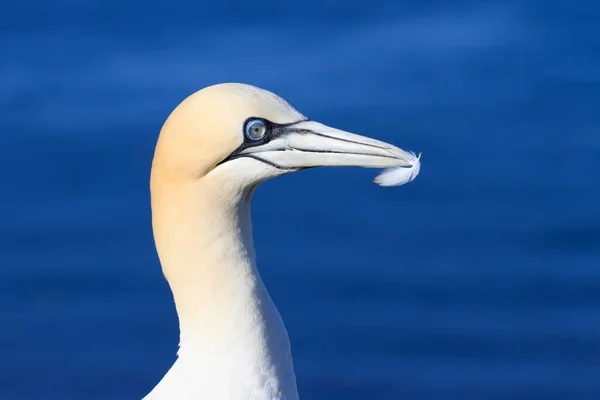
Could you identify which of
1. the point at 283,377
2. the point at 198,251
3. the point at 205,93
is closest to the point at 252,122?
the point at 205,93

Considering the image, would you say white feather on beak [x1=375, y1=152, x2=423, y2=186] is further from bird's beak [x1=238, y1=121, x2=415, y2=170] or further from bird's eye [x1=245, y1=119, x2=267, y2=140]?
bird's eye [x1=245, y1=119, x2=267, y2=140]

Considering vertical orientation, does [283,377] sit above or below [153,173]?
below

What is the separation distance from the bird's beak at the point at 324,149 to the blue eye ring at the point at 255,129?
0.15 feet

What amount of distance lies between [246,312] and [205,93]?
2.87 ft

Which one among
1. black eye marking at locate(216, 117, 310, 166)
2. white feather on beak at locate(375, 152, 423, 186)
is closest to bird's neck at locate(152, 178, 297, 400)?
black eye marking at locate(216, 117, 310, 166)

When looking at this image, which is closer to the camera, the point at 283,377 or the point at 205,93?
the point at 205,93

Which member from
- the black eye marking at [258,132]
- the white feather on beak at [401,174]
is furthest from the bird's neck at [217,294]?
the white feather on beak at [401,174]

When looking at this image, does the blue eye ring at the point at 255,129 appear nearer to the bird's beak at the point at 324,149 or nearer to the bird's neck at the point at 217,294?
the bird's beak at the point at 324,149

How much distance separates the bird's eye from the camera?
424cm

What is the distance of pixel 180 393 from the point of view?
4.57m

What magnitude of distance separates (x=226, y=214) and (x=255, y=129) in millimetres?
339

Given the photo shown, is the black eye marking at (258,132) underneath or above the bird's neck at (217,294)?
above

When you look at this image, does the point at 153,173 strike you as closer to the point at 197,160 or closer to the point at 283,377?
the point at 197,160

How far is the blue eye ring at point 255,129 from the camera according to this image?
13.9 ft
